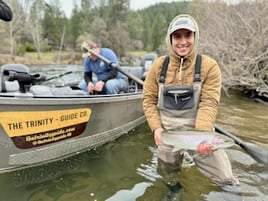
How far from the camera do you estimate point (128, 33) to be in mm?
50750

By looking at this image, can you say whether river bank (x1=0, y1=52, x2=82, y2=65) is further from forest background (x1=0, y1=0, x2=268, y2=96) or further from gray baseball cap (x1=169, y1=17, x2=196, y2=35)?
gray baseball cap (x1=169, y1=17, x2=196, y2=35)

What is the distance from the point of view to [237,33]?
1146 cm

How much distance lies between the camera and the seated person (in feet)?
18.7

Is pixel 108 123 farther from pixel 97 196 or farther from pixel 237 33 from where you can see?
pixel 237 33

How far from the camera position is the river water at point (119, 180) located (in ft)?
12.0

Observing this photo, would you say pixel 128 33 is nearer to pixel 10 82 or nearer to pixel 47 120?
pixel 10 82

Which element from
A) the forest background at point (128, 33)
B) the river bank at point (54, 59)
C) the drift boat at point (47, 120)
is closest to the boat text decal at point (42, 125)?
the drift boat at point (47, 120)

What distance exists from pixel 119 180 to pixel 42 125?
1.17 meters

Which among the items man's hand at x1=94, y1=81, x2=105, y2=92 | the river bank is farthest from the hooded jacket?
the river bank

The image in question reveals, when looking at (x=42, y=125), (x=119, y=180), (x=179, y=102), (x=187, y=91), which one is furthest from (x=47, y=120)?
(x=187, y=91)

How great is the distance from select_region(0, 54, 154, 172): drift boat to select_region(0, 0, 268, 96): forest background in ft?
20.2

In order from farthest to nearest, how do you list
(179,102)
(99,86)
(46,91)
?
1. (99,86)
2. (46,91)
3. (179,102)

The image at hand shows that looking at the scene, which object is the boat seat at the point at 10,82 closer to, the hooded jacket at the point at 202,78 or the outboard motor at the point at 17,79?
the outboard motor at the point at 17,79

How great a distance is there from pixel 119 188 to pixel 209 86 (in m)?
1.65
